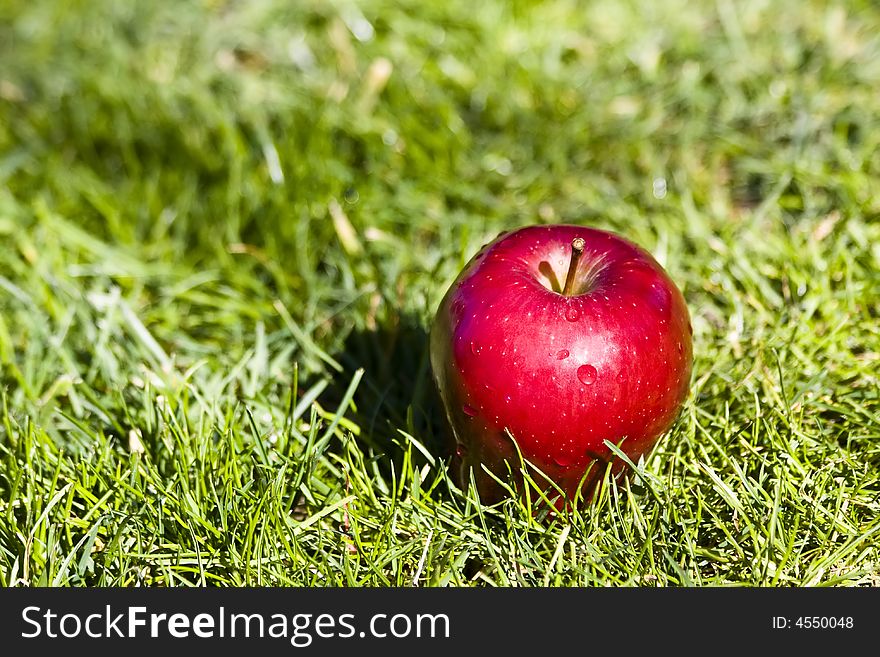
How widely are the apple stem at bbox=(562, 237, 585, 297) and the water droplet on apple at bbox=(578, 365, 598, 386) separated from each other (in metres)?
0.20

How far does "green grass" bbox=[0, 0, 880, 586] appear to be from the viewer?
246 cm

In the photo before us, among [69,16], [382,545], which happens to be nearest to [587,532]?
[382,545]

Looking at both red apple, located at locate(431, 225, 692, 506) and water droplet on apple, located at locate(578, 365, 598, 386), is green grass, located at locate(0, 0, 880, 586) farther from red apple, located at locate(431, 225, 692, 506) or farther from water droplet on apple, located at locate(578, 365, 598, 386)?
water droplet on apple, located at locate(578, 365, 598, 386)

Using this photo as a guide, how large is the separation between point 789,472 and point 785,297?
2.42 feet

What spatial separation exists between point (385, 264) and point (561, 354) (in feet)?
4.52

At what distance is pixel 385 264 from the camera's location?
135 inches

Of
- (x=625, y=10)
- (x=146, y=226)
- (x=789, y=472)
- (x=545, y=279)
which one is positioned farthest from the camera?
(x=625, y=10)

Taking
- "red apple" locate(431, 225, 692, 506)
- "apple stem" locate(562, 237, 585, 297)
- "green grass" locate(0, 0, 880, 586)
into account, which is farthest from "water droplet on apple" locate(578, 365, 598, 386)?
"green grass" locate(0, 0, 880, 586)

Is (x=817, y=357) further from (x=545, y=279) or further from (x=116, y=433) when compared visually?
(x=116, y=433)

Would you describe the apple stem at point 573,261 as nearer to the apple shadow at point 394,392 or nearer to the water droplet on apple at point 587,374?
the water droplet on apple at point 587,374

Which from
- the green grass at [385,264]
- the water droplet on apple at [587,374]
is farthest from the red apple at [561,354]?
the green grass at [385,264]

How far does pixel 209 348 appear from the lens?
10.7 ft

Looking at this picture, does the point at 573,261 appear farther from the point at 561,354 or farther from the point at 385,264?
the point at 385,264

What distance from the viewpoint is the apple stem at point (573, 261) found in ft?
7.25
